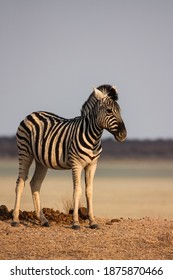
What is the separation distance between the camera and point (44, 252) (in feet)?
44.0

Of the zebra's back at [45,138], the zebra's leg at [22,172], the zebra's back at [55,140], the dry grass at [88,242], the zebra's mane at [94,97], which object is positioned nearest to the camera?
the dry grass at [88,242]

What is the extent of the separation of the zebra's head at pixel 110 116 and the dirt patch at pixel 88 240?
5.84 ft

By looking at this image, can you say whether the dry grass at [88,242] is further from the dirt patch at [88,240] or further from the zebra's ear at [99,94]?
the zebra's ear at [99,94]

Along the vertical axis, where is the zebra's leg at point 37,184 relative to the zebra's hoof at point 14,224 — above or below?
above

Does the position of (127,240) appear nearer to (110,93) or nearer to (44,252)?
(44,252)

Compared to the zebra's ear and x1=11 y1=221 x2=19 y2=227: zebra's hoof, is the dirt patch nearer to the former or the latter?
x1=11 y1=221 x2=19 y2=227: zebra's hoof

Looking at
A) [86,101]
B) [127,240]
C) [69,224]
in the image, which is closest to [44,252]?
[127,240]

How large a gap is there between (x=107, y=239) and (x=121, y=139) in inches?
77.8

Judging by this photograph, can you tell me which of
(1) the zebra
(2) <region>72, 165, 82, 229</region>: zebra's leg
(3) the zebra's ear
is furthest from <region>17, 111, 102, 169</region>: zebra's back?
(3) the zebra's ear

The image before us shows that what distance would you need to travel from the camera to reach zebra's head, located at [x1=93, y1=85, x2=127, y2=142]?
1503 centimetres

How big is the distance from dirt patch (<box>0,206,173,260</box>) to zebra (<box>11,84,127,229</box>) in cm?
41

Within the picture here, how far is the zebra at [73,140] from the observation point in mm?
15094

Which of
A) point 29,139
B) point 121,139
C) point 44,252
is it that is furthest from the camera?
point 29,139

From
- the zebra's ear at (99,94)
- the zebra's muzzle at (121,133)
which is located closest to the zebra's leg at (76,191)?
the zebra's muzzle at (121,133)
